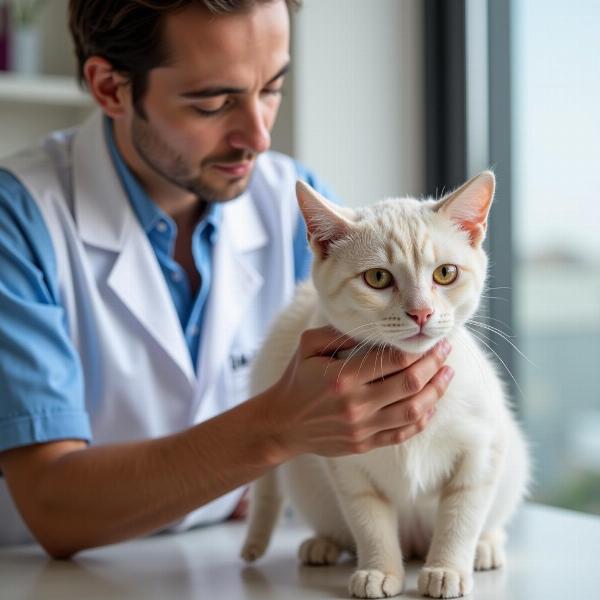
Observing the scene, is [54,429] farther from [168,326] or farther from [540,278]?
[540,278]

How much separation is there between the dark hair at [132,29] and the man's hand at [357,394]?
54 cm

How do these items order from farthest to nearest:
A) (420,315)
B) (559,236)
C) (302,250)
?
(559,236)
(302,250)
(420,315)

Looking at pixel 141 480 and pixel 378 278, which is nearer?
pixel 378 278

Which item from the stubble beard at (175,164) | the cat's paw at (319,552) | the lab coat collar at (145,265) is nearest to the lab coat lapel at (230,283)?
the lab coat collar at (145,265)

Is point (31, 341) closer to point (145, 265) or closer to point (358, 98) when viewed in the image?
point (145, 265)

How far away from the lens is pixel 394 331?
0.93 meters

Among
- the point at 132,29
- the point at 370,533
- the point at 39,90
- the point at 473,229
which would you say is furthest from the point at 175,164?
the point at 39,90

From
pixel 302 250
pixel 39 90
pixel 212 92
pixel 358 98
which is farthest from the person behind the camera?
pixel 39 90

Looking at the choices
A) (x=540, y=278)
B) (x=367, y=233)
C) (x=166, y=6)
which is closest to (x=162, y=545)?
(x=367, y=233)

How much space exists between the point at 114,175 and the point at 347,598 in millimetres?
794

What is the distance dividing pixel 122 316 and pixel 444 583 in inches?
26.3

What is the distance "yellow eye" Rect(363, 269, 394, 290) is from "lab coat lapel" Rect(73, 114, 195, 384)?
1.59 ft

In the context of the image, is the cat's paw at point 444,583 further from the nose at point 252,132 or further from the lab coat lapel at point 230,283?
the nose at point 252,132

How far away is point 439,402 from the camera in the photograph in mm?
1022
